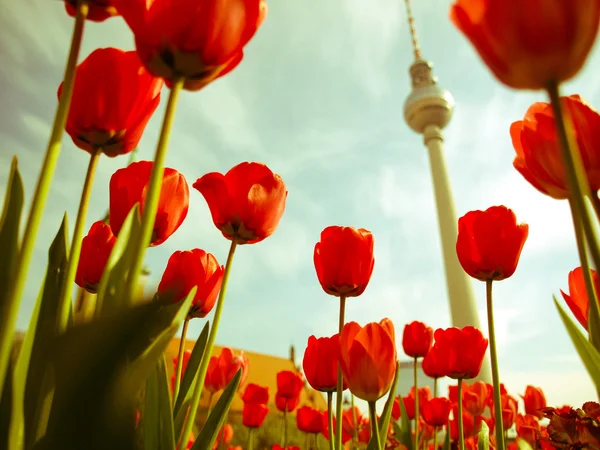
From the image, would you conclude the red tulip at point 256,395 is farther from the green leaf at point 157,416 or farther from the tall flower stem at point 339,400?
the green leaf at point 157,416

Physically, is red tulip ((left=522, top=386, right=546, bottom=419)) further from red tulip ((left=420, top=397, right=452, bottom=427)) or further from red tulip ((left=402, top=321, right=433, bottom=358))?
red tulip ((left=402, top=321, right=433, bottom=358))

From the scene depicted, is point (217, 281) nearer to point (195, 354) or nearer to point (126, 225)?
point (195, 354)

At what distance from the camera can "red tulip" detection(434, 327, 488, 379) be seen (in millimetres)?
1795

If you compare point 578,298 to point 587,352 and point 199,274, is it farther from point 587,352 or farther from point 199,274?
point 199,274

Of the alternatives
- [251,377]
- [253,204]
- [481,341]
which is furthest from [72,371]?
[251,377]

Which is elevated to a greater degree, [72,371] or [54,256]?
[54,256]

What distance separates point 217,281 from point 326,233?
0.41m

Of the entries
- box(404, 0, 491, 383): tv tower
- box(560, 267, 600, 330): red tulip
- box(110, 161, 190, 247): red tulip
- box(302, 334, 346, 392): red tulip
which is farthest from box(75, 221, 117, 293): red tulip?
box(404, 0, 491, 383): tv tower

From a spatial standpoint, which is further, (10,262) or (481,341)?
(481,341)

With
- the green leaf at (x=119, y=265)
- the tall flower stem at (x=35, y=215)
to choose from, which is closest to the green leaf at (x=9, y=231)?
the tall flower stem at (x=35, y=215)

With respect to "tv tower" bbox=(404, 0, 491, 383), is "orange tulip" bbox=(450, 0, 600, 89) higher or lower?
lower

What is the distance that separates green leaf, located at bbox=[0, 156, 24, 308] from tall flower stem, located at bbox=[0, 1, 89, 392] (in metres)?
0.01

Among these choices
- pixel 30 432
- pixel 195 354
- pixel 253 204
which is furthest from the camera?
pixel 253 204

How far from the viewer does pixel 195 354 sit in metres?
1.00
